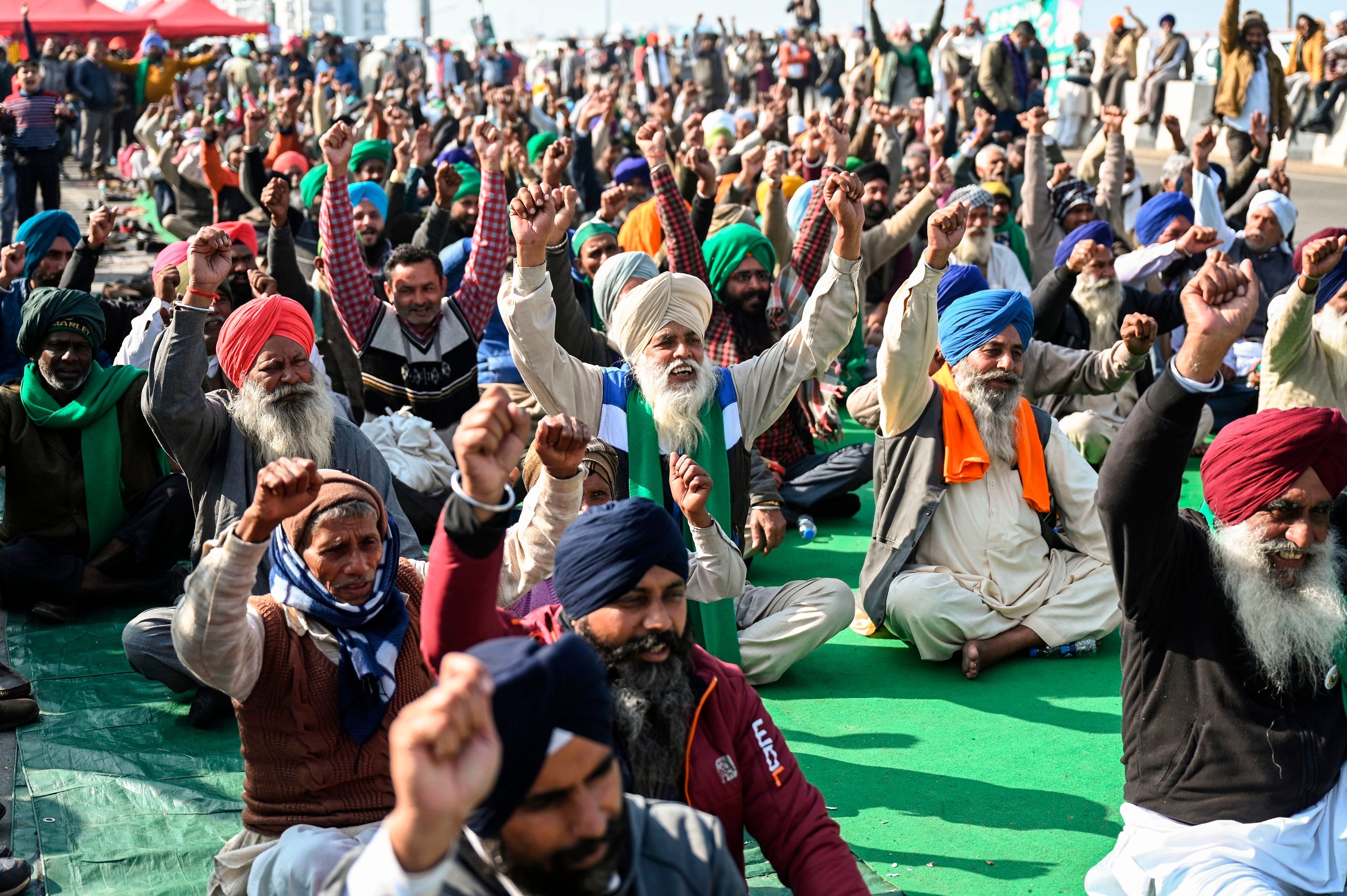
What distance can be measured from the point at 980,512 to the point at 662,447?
3.83 ft

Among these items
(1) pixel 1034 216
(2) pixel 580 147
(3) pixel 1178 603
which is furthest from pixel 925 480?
(2) pixel 580 147

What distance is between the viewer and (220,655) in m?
2.84

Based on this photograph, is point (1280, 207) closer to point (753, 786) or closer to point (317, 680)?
point (753, 786)

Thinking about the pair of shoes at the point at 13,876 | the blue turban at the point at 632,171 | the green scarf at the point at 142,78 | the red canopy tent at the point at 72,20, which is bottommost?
the pair of shoes at the point at 13,876

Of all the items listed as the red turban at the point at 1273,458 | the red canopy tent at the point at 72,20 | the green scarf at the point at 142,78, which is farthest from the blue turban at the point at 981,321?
the red canopy tent at the point at 72,20

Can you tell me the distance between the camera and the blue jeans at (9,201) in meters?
12.8

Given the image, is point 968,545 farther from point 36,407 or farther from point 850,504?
point 36,407

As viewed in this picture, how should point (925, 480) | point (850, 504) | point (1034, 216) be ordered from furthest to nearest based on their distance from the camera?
point (1034, 216) → point (850, 504) → point (925, 480)

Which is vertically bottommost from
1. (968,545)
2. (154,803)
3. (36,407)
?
(154,803)

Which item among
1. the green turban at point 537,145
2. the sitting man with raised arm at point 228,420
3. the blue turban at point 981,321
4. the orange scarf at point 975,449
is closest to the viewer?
the sitting man with raised arm at point 228,420

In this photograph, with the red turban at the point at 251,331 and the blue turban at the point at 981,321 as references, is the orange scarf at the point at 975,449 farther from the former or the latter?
the red turban at the point at 251,331

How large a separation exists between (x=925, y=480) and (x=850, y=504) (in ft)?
6.03

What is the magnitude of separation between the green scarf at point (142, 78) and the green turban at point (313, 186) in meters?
12.1

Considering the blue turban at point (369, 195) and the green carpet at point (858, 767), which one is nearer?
the green carpet at point (858, 767)
